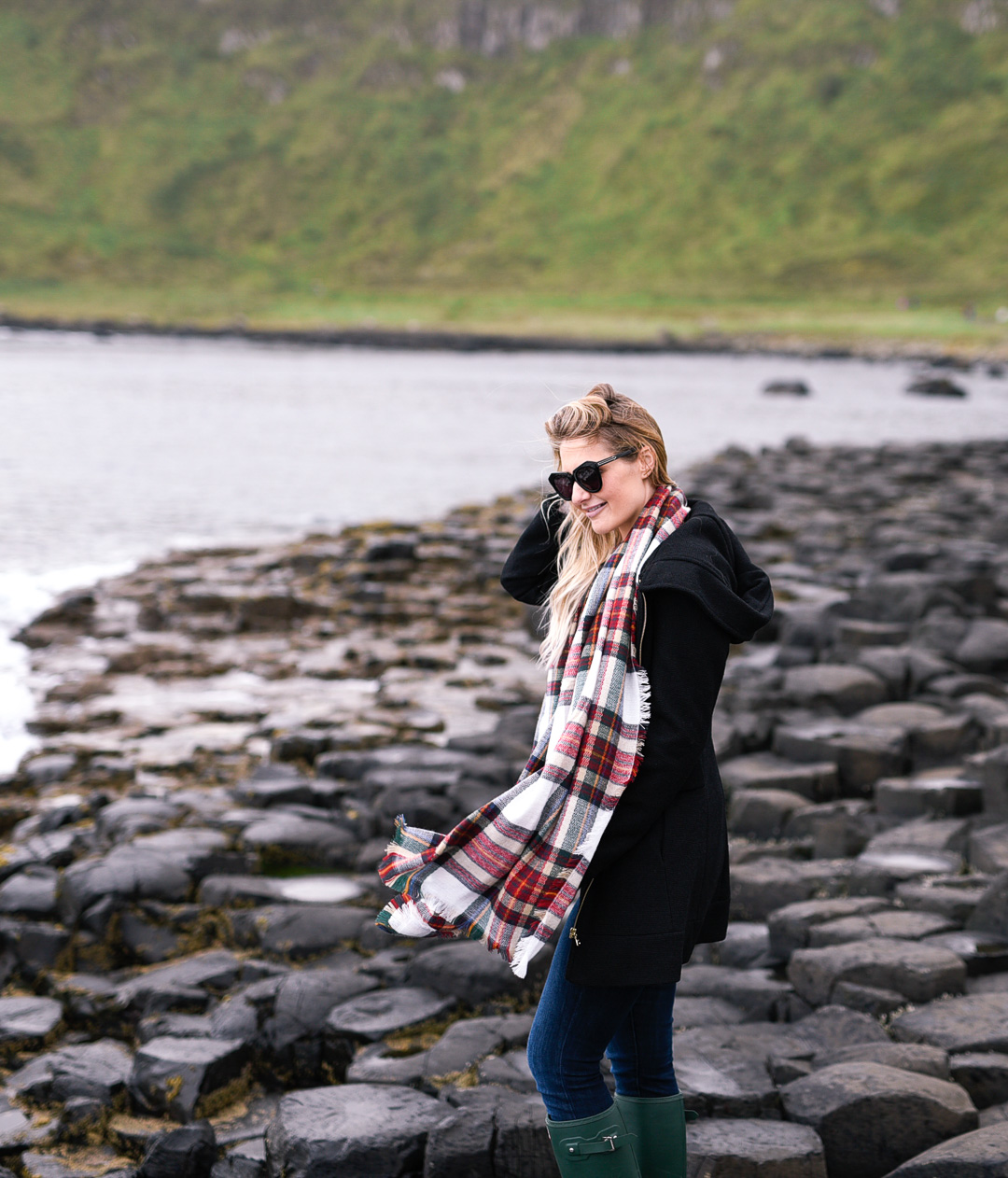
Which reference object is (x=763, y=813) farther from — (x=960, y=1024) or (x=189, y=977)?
(x=189, y=977)

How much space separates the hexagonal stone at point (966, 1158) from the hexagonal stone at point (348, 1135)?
5.18 feet

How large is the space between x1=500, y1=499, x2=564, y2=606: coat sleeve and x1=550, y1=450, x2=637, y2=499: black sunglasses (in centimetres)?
30

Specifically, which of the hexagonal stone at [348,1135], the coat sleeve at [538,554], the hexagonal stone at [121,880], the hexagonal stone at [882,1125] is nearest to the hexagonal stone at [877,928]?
the hexagonal stone at [882,1125]

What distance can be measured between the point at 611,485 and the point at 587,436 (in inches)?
5.9

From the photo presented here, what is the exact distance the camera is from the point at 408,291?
165 metres

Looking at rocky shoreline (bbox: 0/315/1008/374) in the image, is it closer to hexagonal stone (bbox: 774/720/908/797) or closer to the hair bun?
hexagonal stone (bbox: 774/720/908/797)

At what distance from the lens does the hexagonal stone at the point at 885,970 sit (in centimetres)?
502

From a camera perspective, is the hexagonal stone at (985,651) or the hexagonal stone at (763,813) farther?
the hexagonal stone at (985,651)

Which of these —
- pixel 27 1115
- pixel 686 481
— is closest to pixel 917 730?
pixel 27 1115

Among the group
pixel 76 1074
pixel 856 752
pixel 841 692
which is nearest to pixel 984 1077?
pixel 76 1074

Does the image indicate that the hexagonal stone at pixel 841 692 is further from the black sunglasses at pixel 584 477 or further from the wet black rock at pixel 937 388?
the wet black rock at pixel 937 388

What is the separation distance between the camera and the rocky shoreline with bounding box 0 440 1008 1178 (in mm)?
4211

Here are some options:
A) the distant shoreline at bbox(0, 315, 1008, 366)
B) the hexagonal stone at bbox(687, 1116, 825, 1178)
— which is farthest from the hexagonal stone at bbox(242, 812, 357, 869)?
the distant shoreline at bbox(0, 315, 1008, 366)

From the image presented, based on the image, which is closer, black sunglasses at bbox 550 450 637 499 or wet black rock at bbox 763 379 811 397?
black sunglasses at bbox 550 450 637 499
